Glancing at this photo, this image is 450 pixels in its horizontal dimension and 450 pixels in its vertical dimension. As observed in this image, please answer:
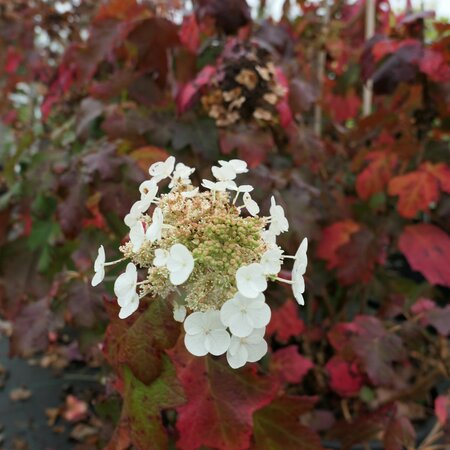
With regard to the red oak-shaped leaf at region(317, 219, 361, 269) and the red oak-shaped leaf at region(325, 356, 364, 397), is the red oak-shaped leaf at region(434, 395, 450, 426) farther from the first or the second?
the red oak-shaped leaf at region(317, 219, 361, 269)

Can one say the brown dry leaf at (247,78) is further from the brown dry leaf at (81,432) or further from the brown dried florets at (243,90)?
the brown dry leaf at (81,432)

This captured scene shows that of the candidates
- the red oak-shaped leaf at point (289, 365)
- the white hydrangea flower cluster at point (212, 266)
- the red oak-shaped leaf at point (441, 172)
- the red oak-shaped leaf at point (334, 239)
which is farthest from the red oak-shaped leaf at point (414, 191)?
the white hydrangea flower cluster at point (212, 266)

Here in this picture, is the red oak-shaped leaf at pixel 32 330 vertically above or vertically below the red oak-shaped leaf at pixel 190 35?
below

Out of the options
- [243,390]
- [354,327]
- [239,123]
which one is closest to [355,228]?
[354,327]

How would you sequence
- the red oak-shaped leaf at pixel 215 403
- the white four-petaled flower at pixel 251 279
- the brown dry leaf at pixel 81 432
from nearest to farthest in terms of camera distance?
1. the white four-petaled flower at pixel 251 279
2. the red oak-shaped leaf at pixel 215 403
3. the brown dry leaf at pixel 81 432

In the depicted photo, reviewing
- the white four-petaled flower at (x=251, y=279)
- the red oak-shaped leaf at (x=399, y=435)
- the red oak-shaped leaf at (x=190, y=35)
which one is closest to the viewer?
the white four-petaled flower at (x=251, y=279)

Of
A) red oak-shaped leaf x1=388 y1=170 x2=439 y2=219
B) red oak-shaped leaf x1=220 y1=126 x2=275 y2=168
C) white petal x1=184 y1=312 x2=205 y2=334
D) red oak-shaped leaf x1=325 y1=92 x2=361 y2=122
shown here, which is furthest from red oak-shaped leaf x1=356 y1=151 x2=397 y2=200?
white petal x1=184 y1=312 x2=205 y2=334
